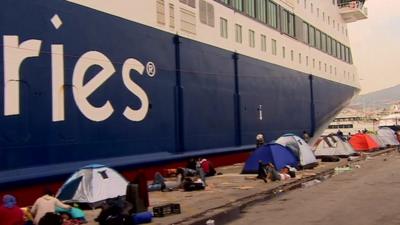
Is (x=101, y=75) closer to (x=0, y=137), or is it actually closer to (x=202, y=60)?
(x=0, y=137)

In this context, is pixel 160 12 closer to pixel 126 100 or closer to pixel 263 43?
pixel 126 100

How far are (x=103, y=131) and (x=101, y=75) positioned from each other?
1826 millimetres

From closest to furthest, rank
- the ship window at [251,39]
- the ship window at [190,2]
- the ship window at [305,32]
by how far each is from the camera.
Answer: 1. the ship window at [190,2]
2. the ship window at [251,39]
3. the ship window at [305,32]

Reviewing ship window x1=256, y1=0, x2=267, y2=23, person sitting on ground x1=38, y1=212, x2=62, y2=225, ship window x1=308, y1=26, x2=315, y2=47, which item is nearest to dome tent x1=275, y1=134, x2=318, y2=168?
→ ship window x1=256, y1=0, x2=267, y2=23

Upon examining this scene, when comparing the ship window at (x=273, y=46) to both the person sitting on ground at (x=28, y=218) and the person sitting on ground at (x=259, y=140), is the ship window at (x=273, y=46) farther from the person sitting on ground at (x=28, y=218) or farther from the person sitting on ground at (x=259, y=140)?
the person sitting on ground at (x=28, y=218)

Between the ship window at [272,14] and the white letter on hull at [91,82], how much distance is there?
1803cm

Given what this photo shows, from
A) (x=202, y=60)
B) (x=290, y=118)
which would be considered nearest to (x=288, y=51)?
(x=290, y=118)

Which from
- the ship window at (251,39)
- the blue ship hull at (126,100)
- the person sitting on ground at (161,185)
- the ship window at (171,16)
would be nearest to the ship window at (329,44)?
the blue ship hull at (126,100)

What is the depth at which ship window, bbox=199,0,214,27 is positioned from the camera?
2562cm

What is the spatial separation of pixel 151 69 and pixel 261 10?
14.0m

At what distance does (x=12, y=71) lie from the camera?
14.2 meters

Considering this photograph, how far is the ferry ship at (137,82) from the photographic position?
14602 millimetres

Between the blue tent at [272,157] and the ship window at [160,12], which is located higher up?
the ship window at [160,12]

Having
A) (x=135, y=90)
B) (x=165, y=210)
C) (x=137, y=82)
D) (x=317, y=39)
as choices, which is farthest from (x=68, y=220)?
(x=317, y=39)
